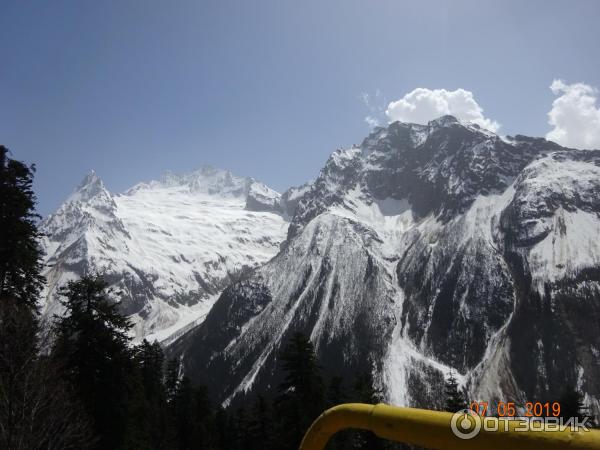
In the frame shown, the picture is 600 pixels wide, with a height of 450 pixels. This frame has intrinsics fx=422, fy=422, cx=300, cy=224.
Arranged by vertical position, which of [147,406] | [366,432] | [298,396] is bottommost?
[366,432]

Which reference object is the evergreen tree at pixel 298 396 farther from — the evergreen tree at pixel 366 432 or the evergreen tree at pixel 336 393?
the evergreen tree at pixel 336 393

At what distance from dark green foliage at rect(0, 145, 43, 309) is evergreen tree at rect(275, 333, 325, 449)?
1588 cm

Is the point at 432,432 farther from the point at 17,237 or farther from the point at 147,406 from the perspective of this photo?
the point at 147,406

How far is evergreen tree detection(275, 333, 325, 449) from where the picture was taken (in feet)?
92.8

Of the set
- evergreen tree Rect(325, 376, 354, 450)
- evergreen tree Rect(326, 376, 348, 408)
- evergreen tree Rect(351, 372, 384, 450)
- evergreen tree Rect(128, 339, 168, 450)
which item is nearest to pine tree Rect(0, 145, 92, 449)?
evergreen tree Rect(128, 339, 168, 450)

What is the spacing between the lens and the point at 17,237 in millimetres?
20688

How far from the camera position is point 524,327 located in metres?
162

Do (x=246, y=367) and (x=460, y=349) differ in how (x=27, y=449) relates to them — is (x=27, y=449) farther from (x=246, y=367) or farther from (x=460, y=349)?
(x=246, y=367)

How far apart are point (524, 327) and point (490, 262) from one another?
123ft

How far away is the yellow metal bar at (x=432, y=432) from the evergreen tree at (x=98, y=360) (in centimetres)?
2069

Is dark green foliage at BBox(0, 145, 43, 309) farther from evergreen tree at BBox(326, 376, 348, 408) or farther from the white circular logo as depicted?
evergreen tree at BBox(326, 376, 348, 408)

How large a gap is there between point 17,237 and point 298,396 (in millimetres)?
19347

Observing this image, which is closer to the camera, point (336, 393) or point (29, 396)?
point (29, 396)
